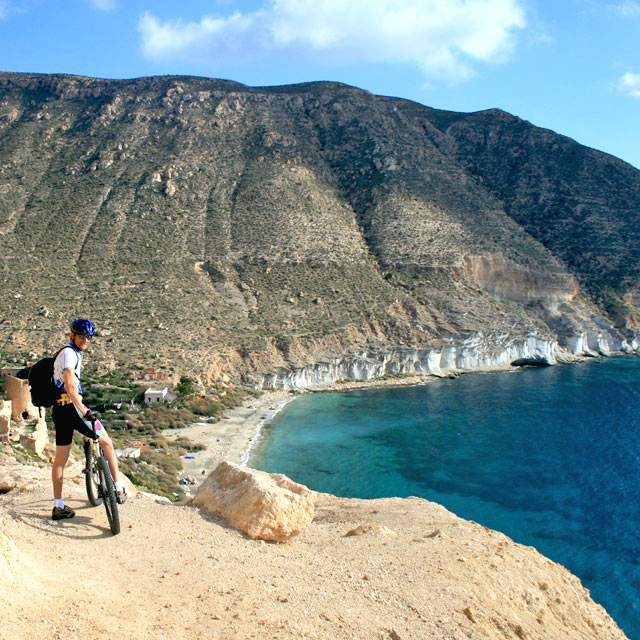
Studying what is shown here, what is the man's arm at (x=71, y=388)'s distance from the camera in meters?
5.94

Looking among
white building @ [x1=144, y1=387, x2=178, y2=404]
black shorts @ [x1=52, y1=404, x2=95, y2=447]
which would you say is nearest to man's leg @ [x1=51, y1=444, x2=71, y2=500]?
black shorts @ [x1=52, y1=404, x2=95, y2=447]

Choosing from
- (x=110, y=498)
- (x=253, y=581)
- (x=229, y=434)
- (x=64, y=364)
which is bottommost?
(x=229, y=434)

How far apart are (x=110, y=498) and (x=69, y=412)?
41.8 inches

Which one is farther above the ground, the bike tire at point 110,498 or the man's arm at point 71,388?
the man's arm at point 71,388

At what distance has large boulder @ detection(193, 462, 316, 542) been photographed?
7.38 m

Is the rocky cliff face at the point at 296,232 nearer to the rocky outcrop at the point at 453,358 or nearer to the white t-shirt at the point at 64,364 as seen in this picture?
the rocky outcrop at the point at 453,358

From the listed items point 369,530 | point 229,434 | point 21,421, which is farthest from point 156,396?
point 369,530

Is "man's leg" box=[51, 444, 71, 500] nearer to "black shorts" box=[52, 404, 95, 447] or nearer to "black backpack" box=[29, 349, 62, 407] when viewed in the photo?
"black shorts" box=[52, 404, 95, 447]

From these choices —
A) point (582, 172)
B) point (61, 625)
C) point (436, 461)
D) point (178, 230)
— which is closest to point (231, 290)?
point (178, 230)

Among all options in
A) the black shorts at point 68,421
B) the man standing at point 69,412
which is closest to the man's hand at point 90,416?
the man standing at point 69,412

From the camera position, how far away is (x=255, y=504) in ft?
24.5

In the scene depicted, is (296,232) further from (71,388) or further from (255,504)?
(71,388)

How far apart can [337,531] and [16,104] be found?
8528 cm

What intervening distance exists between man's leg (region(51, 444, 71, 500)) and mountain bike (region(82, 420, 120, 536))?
0.77 feet
